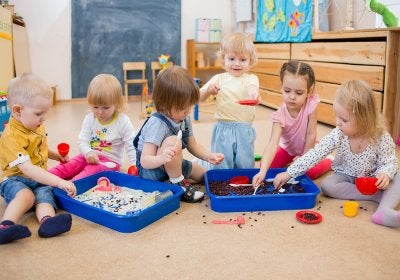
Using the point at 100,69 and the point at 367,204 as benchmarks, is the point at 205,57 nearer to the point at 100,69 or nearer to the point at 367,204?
the point at 100,69

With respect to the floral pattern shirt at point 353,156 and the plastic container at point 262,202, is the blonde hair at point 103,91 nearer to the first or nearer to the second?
the plastic container at point 262,202

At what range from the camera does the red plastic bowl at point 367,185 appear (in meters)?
1.34

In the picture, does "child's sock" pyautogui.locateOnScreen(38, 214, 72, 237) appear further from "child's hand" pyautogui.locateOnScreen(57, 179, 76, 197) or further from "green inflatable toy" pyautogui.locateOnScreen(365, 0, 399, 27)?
"green inflatable toy" pyautogui.locateOnScreen(365, 0, 399, 27)

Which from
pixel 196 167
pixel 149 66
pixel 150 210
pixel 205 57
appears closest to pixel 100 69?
pixel 149 66

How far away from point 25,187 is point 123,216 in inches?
15.4

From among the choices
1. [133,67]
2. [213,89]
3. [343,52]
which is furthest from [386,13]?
[133,67]

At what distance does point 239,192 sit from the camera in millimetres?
1492

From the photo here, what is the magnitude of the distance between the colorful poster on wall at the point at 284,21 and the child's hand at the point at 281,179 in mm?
1893

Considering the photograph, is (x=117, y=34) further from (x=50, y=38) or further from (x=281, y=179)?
(x=281, y=179)

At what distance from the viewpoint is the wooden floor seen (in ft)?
3.28

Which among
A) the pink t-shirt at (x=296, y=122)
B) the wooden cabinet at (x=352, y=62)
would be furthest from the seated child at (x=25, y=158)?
the wooden cabinet at (x=352, y=62)

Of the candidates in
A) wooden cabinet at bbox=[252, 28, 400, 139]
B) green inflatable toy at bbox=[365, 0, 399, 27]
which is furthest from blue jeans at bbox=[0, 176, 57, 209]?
green inflatable toy at bbox=[365, 0, 399, 27]

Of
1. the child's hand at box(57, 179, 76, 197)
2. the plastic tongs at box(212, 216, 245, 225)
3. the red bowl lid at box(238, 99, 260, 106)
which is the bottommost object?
the plastic tongs at box(212, 216, 245, 225)

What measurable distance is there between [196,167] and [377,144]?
2.30 ft
